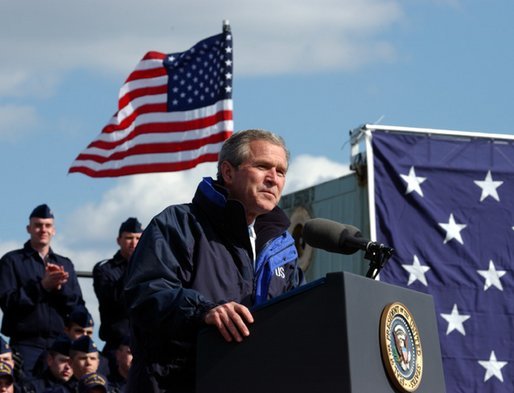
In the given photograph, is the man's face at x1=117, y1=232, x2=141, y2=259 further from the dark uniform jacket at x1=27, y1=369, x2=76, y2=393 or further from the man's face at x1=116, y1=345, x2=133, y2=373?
the dark uniform jacket at x1=27, y1=369, x2=76, y2=393

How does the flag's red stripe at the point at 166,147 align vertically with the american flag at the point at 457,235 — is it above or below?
above

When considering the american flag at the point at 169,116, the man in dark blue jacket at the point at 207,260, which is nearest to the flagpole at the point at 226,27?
the american flag at the point at 169,116

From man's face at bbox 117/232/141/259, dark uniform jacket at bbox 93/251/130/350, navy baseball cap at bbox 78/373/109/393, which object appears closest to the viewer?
navy baseball cap at bbox 78/373/109/393

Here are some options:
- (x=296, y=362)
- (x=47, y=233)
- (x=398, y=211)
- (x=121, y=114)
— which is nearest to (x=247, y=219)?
(x=296, y=362)

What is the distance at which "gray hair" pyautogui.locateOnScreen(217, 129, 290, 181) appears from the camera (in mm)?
4168

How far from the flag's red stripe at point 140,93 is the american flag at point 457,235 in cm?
287

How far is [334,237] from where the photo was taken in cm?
389

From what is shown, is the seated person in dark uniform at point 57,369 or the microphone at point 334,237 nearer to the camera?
the microphone at point 334,237

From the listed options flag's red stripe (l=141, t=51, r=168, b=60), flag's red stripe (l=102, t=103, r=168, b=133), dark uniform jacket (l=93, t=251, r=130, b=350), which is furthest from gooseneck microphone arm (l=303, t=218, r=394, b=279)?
flag's red stripe (l=141, t=51, r=168, b=60)

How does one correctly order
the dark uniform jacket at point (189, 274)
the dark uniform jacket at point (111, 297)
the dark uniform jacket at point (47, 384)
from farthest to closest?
the dark uniform jacket at point (111, 297), the dark uniform jacket at point (47, 384), the dark uniform jacket at point (189, 274)

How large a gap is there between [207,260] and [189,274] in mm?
76

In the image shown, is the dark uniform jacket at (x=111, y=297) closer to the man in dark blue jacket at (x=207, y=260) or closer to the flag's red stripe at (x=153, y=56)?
the flag's red stripe at (x=153, y=56)

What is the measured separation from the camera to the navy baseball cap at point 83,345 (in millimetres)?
9875

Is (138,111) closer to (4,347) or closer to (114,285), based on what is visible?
(114,285)
